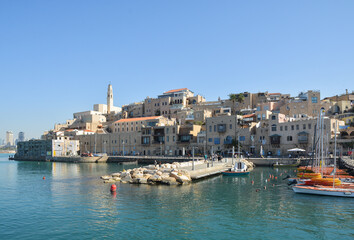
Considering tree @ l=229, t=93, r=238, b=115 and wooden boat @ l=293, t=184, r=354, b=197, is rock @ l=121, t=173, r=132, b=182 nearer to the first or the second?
wooden boat @ l=293, t=184, r=354, b=197

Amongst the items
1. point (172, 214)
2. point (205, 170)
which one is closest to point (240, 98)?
point (205, 170)

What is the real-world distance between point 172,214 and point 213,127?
199 feet

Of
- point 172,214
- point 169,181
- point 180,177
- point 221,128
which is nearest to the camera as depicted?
point 172,214

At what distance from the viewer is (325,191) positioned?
31.0 meters

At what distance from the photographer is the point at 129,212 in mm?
24266

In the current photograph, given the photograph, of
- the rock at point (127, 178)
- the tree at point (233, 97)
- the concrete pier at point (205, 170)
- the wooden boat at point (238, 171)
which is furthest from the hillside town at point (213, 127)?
the rock at point (127, 178)

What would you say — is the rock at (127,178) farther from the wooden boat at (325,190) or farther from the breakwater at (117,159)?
the breakwater at (117,159)

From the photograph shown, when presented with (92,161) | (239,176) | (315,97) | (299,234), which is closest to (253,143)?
(315,97)

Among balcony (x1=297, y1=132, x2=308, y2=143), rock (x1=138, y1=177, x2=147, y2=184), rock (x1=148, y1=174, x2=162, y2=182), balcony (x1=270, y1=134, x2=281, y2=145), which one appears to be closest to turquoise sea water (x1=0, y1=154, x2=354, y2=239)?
rock (x1=138, y1=177, x2=147, y2=184)

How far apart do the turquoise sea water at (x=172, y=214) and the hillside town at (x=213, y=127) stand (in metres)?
37.7

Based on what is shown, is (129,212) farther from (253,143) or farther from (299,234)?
(253,143)

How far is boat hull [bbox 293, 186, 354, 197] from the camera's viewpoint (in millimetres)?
30172

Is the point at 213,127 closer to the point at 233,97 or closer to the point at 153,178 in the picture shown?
the point at 233,97

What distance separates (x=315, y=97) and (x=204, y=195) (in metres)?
66.4
